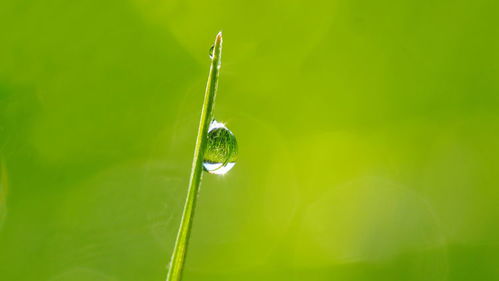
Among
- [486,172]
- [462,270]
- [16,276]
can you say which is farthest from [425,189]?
[16,276]

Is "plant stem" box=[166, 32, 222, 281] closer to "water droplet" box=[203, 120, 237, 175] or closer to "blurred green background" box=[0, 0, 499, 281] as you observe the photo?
"water droplet" box=[203, 120, 237, 175]

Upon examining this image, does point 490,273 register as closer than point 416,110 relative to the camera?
Yes

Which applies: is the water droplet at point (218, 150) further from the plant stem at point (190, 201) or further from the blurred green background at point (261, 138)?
the blurred green background at point (261, 138)

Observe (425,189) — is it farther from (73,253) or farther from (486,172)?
(73,253)

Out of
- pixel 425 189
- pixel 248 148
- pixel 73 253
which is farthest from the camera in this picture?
pixel 248 148

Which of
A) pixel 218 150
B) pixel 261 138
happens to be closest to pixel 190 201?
pixel 218 150

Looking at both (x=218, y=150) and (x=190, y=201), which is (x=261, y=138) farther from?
(x=190, y=201)
